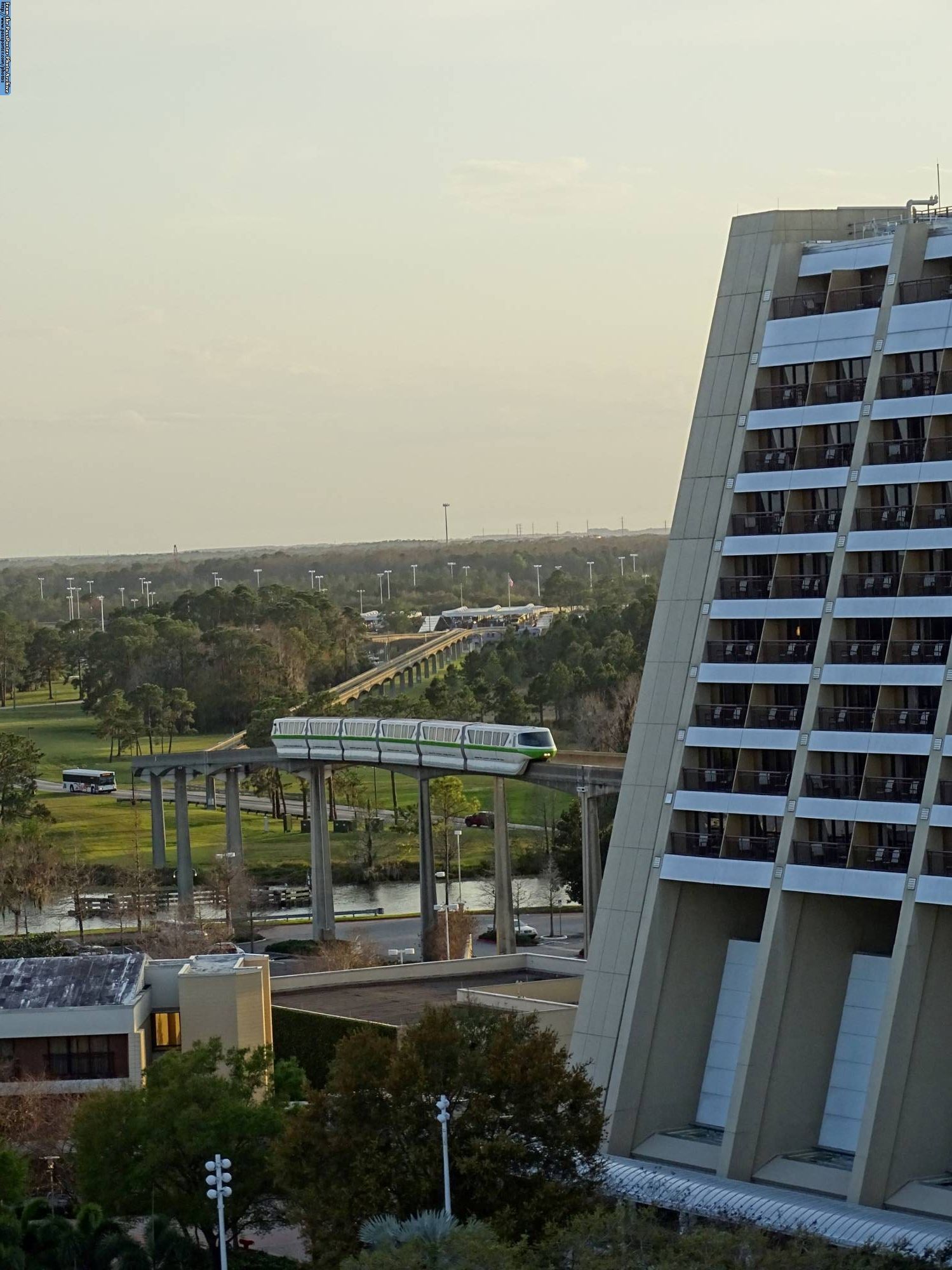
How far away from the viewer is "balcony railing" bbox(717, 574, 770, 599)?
57.2 metres

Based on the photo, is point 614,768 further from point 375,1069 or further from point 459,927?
point 375,1069

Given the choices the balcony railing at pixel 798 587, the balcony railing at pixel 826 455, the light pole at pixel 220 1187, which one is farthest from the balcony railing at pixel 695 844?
the light pole at pixel 220 1187

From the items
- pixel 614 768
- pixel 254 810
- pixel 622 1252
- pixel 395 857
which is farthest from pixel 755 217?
pixel 254 810

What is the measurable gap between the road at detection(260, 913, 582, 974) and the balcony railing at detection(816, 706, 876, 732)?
45.4 m

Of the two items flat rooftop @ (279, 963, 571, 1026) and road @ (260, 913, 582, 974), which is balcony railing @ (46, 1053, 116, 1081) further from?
road @ (260, 913, 582, 974)

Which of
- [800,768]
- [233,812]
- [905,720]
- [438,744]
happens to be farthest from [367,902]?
[905,720]

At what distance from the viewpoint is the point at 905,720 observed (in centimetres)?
5344

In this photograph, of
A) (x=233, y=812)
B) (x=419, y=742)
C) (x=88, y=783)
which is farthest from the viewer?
(x=88, y=783)

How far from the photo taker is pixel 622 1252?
40.7 metres

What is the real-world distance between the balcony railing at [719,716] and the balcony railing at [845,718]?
267 centimetres

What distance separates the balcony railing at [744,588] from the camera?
57219 millimetres

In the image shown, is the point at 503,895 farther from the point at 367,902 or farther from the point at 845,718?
the point at 845,718

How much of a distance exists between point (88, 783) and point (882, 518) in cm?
12669

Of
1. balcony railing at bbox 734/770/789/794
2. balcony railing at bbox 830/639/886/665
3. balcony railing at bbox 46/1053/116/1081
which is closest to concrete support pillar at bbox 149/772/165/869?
balcony railing at bbox 46/1053/116/1081
